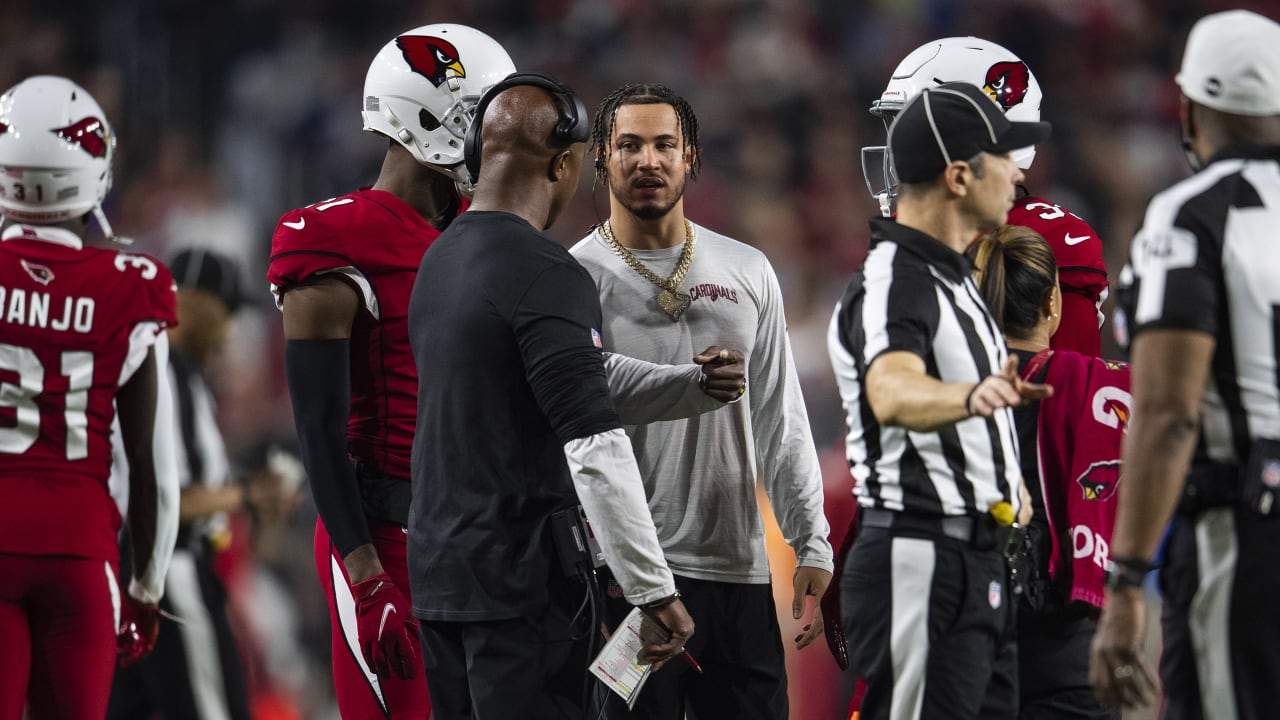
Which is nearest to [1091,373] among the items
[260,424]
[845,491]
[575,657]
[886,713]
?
[886,713]

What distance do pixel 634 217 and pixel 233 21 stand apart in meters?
6.51

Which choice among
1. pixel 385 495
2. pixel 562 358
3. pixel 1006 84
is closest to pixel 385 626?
pixel 385 495

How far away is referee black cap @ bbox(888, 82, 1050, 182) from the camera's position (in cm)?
300

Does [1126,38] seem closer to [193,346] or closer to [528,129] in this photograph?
[193,346]

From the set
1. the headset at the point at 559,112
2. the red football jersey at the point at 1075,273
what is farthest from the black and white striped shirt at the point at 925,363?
the red football jersey at the point at 1075,273

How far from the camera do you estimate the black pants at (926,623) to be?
2.85 metres

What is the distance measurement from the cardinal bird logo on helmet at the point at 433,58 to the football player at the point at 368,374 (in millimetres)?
75

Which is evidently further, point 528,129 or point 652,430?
point 652,430

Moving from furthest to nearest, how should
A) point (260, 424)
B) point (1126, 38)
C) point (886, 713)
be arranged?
point (1126, 38) < point (260, 424) < point (886, 713)

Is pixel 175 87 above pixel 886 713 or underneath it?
above

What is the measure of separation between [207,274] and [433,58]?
244cm

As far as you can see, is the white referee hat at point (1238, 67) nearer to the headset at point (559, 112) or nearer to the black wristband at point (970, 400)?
the black wristband at point (970, 400)

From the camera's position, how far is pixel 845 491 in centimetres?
686

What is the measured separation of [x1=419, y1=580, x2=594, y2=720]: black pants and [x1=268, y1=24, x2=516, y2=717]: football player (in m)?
0.36
